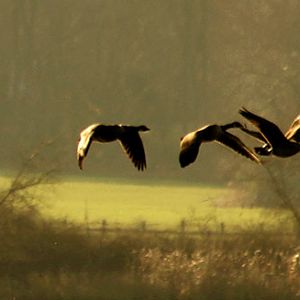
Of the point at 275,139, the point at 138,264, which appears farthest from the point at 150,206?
the point at 275,139

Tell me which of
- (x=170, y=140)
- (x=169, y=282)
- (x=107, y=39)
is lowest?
(x=169, y=282)

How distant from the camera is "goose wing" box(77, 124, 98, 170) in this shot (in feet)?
7.34

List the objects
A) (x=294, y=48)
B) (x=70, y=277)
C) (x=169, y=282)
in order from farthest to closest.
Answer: (x=294, y=48) < (x=70, y=277) < (x=169, y=282)

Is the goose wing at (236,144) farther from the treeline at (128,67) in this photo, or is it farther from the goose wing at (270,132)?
the treeline at (128,67)

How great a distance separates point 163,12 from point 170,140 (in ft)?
29.0

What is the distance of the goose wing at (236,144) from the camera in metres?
2.29

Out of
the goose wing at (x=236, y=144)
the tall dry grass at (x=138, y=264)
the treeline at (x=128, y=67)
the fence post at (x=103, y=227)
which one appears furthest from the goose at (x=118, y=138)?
the treeline at (x=128, y=67)

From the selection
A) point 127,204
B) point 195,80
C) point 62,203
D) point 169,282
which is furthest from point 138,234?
point 195,80

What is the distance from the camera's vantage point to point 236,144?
237 centimetres

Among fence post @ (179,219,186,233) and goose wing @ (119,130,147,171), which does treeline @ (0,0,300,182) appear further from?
goose wing @ (119,130,147,171)

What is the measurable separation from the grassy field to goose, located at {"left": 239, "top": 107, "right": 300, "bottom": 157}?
27775 millimetres

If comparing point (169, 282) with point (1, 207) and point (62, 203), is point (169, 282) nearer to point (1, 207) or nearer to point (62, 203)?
point (1, 207)

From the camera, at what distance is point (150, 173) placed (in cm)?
5516

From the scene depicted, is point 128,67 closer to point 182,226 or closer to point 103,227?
point 182,226
